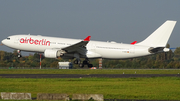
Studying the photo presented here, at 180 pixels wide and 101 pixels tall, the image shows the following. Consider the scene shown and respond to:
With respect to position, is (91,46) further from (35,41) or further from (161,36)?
(161,36)

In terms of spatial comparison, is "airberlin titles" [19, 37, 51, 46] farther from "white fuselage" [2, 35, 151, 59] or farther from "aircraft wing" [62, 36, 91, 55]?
"aircraft wing" [62, 36, 91, 55]

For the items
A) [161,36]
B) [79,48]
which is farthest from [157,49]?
[79,48]

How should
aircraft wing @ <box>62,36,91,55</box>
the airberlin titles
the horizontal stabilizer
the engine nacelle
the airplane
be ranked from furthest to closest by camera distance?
the horizontal stabilizer < the airplane < the airberlin titles < the engine nacelle < aircraft wing @ <box>62,36,91,55</box>

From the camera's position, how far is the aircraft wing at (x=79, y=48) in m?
45.7

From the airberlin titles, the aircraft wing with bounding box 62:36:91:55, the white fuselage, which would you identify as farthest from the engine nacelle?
the airberlin titles

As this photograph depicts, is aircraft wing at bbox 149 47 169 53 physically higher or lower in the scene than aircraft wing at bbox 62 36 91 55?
lower

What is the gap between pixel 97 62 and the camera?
56.4 metres

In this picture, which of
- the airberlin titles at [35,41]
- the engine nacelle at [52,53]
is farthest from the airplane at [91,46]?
the engine nacelle at [52,53]

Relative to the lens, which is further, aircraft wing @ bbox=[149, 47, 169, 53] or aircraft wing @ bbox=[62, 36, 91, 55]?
aircraft wing @ bbox=[149, 47, 169, 53]

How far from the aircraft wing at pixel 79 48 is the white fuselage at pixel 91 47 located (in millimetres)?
834

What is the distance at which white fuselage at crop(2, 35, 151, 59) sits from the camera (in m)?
47.6

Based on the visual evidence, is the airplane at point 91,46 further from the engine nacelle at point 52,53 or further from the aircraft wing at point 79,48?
the engine nacelle at point 52,53

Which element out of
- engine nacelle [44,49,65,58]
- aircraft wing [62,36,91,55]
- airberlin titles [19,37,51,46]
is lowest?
engine nacelle [44,49,65,58]

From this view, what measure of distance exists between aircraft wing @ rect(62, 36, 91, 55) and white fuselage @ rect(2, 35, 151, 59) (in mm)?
834
